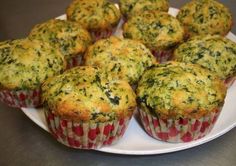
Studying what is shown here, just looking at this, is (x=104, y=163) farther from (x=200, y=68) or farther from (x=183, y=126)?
(x=200, y=68)

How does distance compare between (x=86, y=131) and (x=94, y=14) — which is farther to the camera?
(x=94, y=14)

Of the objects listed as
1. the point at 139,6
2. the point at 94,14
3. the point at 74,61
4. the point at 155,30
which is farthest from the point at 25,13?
the point at 155,30

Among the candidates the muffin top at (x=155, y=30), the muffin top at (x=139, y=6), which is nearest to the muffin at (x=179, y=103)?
the muffin top at (x=155, y=30)

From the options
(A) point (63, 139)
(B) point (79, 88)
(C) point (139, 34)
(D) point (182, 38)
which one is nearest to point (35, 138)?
(A) point (63, 139)

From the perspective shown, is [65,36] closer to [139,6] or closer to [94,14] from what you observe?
[94,14]

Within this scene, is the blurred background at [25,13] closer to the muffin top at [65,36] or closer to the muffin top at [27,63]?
the muffin top at [65,36]

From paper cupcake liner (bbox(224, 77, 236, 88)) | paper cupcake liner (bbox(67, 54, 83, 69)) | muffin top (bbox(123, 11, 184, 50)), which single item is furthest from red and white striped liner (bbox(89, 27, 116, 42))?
paper cupcake liner (bbox(224, 77, 236, 88))
